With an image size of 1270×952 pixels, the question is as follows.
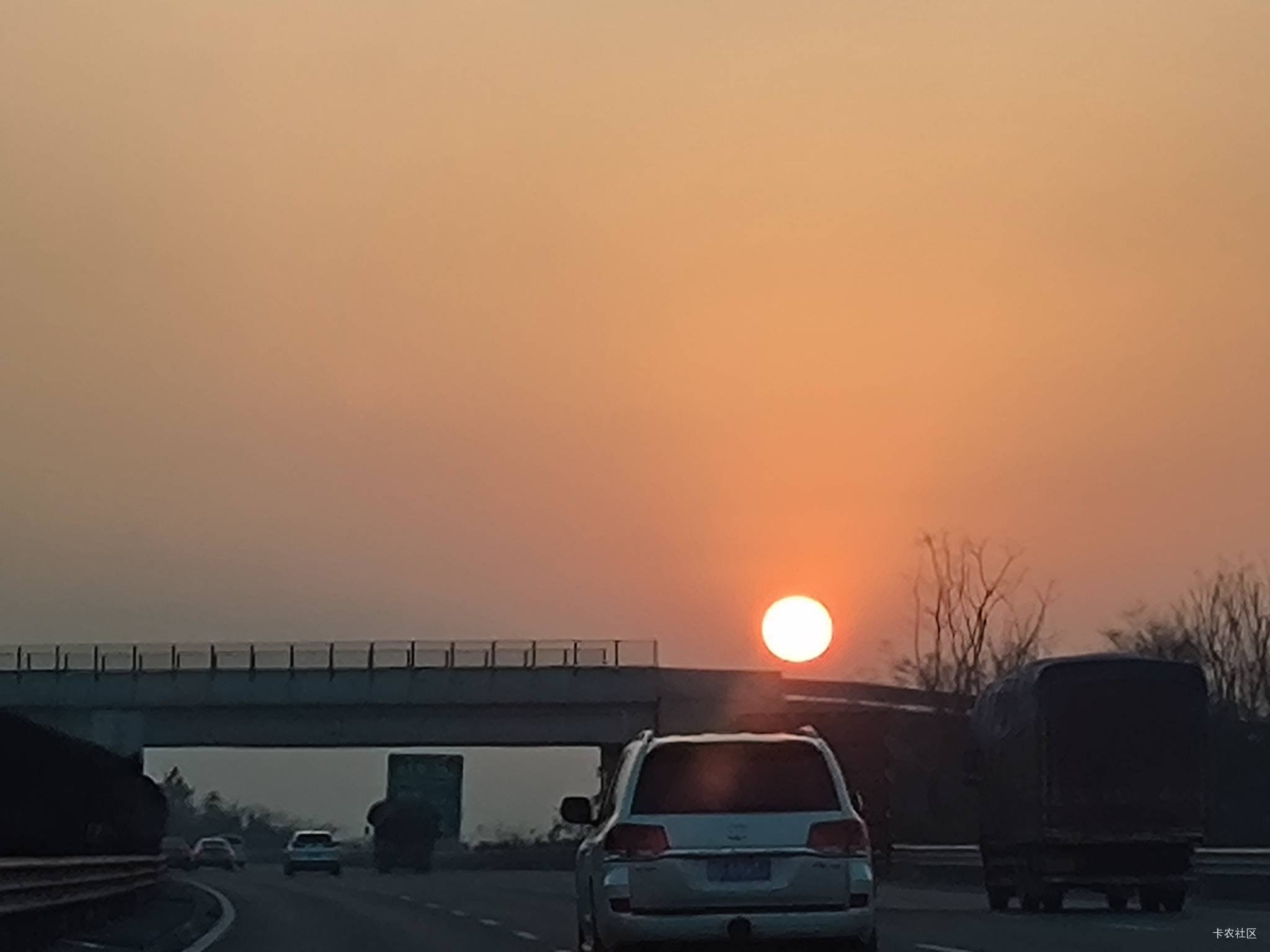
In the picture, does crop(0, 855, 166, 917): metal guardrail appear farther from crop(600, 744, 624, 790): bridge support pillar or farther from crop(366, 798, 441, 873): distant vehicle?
crop(366, 798, 441, 873): distant vehicle

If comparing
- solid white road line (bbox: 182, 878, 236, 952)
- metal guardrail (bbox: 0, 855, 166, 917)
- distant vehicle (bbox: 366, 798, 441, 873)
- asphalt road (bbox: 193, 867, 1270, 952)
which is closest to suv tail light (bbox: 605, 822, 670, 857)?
metal guardrail (bbox: 0, 855, 166, 917)

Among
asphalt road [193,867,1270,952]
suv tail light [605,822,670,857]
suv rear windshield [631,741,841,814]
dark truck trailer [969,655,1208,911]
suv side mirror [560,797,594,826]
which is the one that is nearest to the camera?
suv tail light [605,822,670,857]

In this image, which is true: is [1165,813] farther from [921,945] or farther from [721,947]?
[721,947]

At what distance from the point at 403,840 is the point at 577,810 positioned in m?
76.5

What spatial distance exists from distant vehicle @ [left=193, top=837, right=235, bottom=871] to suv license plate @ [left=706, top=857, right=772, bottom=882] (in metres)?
85.3

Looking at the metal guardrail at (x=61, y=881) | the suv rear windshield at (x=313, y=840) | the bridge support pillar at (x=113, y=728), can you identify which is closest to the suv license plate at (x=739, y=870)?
the metal guardrail at (x=61, y=881)

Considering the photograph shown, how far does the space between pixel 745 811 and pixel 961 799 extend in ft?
232

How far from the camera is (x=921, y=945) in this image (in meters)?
26.1

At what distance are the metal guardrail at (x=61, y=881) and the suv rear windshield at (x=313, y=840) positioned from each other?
155 ft

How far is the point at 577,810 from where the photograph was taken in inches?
883

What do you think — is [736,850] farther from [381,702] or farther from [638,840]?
[381,702]

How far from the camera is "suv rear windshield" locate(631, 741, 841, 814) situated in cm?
1961

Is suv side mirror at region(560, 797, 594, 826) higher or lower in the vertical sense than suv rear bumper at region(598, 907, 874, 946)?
higher

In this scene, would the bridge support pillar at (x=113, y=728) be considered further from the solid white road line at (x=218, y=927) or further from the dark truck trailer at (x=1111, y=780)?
the dark truck trailer at (x=1111, y=780)
